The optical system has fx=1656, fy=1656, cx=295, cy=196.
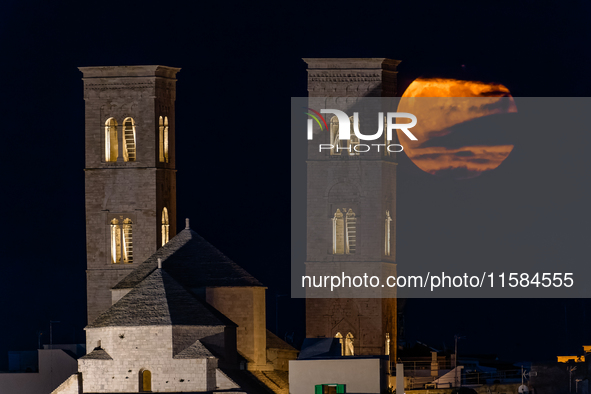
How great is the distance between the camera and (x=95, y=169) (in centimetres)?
6619

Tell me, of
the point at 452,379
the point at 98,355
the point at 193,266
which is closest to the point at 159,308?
the point at 98,355

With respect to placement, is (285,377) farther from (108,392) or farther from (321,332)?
(108,392)

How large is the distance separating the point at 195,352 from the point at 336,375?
5.08m

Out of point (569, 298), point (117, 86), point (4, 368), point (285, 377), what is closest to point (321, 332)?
point (285, 377)

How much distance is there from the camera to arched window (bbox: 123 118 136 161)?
66188mm

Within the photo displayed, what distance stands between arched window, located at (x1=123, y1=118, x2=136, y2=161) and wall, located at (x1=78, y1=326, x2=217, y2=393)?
1247cm

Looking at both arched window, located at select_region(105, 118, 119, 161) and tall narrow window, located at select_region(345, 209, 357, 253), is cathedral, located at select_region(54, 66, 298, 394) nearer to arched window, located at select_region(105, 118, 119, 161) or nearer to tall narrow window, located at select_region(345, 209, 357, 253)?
arched window, located at select_region(105, 118, 119, 161)

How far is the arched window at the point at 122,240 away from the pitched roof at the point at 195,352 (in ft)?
37.1

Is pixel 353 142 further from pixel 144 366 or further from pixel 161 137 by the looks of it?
pixel 144 366

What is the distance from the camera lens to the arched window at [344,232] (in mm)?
65188

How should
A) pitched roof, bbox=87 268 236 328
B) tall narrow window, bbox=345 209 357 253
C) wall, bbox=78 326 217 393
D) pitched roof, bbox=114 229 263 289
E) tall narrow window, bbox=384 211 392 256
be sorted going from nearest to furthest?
wall, bbox=78 326 217 393 → pitched roof, bbox=87 268 236 328 → pitched roof, bbox=114 229 263 289 → tall narrow window, bbox=345 209 357 253 → tall narrow window, bbox=384 211 392 256

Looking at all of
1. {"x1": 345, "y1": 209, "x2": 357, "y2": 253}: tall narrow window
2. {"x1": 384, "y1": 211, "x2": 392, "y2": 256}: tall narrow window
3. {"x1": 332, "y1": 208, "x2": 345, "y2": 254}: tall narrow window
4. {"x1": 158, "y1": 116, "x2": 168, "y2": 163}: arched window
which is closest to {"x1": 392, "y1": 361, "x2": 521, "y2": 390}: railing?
{"x1": 384, "y1": 211, "x2": 392, "y2": 256}: tall narrow window

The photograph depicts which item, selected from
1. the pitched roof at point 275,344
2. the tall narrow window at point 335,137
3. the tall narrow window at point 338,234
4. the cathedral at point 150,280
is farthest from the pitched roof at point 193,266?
the tall narrow window at point 335,137

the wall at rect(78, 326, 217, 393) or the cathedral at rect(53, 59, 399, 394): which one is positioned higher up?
the cathedral at rect(53, 59, 399, 394)
